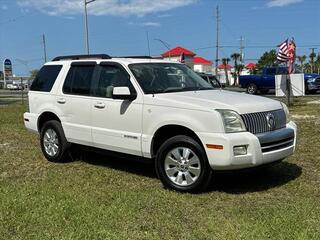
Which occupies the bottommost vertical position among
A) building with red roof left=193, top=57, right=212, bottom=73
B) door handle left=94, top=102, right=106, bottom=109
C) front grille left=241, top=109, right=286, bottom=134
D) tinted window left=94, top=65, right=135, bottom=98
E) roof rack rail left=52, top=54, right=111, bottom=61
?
building with red roof left=193, top=57, right=212, bottom=73

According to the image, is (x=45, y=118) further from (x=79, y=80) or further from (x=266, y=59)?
(x=266, y=59)

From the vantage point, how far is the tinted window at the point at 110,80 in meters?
7.33

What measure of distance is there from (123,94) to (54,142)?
89.2 inches

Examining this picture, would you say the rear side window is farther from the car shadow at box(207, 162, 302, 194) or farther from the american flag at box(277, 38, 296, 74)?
the american flag at box(277, 38, 296, 74)

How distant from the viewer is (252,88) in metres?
32.8

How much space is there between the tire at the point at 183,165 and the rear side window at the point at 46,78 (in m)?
3.01

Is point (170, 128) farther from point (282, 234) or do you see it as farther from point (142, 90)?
point (282, 234)

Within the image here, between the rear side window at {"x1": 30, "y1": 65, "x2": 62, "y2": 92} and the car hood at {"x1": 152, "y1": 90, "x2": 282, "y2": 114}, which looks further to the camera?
the rear side window at {"x1": 30, "y1": 65, "x2": 62, "y2": 92}

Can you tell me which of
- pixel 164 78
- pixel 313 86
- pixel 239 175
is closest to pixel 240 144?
pixel 239 175

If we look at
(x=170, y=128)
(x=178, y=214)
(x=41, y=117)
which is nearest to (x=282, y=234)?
(x=178, y=214)

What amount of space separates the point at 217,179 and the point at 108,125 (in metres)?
1.80

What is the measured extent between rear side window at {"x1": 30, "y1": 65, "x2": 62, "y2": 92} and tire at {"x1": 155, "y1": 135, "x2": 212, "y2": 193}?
3014 mm

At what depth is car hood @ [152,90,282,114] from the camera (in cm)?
622

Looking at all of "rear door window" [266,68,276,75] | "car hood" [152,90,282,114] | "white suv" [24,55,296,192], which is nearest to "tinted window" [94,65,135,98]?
"white suv" [24,55,296,192]
